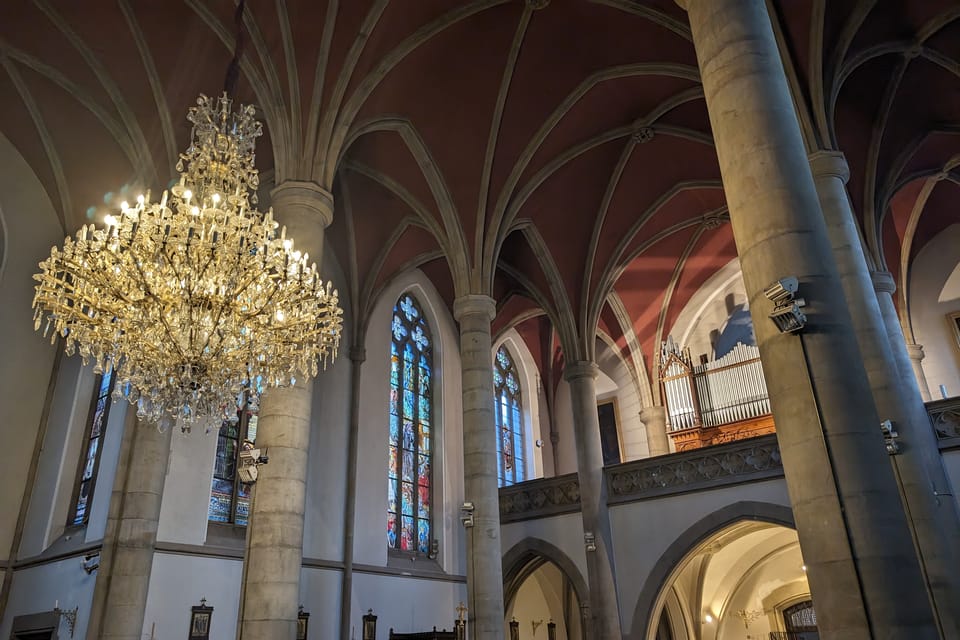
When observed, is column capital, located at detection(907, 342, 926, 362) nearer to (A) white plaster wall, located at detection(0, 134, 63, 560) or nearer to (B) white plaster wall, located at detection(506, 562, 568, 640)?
(B) white plaster wall, located at detection(506, 562, 568, 640)

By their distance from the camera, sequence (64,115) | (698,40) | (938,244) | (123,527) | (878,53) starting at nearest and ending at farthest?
1. (698,40)
2. (123,527)
3. (878,53)
4. (64,115)
5. (938,244)

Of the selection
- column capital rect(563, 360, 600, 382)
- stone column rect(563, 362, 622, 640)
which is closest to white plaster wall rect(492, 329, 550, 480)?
column capital rect(563, 360, 600, 382)

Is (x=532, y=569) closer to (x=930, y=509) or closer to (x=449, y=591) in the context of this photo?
(x=449, y=591)

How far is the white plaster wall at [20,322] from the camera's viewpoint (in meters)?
12.6

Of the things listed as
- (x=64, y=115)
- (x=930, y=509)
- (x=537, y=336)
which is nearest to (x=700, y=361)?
(x=537, y=336)

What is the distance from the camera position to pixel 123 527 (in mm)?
10047

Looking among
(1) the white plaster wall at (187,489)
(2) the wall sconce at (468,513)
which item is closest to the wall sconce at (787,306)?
(2) the wall sconce at (468,513)

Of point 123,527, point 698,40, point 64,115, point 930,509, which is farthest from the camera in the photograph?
point 64,115

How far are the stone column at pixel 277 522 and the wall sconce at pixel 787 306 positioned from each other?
5637 mm

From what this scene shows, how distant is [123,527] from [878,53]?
1387 cm

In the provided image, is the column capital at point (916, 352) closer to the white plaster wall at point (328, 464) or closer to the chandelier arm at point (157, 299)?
the white plaster wall at point (328, 464)

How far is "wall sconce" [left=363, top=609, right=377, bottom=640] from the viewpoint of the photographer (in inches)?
532

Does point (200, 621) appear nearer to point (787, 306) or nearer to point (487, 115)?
point (487, 115)

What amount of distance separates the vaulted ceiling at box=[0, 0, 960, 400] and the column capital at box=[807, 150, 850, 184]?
18 cm
